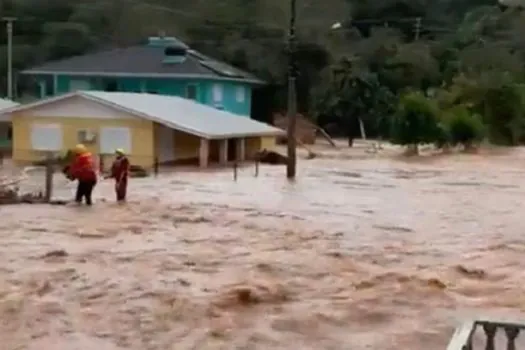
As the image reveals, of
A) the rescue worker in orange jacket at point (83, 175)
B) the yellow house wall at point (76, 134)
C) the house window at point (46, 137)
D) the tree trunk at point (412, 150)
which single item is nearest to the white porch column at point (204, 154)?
the yellow house wall at point (76, 134)

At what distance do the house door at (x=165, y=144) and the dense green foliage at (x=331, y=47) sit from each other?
17225mm

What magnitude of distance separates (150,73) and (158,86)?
1131 mm

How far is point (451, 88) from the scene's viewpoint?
190ft

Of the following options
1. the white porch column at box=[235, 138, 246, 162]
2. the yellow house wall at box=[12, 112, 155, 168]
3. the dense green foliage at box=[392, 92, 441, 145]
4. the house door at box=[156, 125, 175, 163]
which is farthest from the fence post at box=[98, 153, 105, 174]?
the dense green foliage at box=[392, 92, 441, 145]

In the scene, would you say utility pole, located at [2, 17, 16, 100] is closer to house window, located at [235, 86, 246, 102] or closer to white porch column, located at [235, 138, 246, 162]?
house window, located at [235, 86, 246, 102]

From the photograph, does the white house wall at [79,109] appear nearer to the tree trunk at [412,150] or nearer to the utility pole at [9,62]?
the tree trunk at [412,150]

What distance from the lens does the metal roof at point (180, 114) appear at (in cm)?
3891

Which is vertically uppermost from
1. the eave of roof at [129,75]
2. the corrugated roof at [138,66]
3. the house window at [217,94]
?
the corrugated roof at [138,66]

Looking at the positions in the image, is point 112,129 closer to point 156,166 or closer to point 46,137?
point 46,137

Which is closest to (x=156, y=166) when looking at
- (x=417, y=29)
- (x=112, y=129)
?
(x=112, y=129)

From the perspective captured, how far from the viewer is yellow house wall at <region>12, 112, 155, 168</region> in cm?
3909

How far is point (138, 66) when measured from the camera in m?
54.9

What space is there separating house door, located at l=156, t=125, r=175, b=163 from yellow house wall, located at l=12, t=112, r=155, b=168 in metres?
0.68

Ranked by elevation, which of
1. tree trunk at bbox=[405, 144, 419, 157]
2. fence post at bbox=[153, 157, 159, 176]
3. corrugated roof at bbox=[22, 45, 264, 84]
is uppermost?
corrugated roof at bbox=[22, 45, 264, 84]
